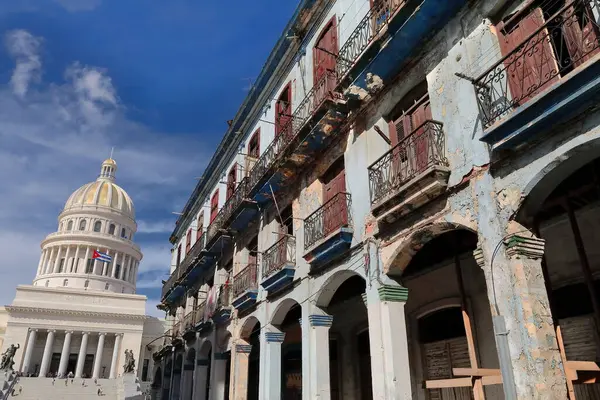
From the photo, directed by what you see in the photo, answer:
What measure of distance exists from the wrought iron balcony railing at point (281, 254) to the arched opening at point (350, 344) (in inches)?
63.3

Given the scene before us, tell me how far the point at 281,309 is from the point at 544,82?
27.6ft

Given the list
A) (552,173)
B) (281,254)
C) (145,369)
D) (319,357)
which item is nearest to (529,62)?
(552,173)

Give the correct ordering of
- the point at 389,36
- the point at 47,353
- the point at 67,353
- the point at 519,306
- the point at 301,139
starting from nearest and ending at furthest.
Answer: the point at 519,306 < the point at 389,36 < the point at 301,139 < the point at 47,353 < the point at 67,353

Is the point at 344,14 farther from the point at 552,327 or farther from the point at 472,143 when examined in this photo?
the point at 552,327

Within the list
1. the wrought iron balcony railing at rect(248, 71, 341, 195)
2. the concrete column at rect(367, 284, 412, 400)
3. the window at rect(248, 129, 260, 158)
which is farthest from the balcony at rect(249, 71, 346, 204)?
the concrete column at rect(367, 284, 412, 400)

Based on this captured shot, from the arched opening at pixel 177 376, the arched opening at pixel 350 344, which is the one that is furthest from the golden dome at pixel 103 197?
the arched opening at pixel 350 344

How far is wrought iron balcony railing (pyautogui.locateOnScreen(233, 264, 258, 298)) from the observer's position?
13760 millimetres

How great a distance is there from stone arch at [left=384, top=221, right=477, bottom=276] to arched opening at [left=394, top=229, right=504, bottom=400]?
202mm

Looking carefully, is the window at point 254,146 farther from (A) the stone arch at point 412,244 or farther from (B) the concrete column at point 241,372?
(A) the stone arch at point 412,244

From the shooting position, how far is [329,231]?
33.3 feet

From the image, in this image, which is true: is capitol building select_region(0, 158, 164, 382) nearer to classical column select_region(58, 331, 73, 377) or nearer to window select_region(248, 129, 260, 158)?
classical column select_region(58, 331, 73, 377)

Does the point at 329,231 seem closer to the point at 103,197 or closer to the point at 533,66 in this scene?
the point at 533,66

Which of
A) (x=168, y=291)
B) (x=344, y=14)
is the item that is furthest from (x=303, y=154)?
(x=168, y=291)

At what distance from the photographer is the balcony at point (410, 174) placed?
23.1ft
